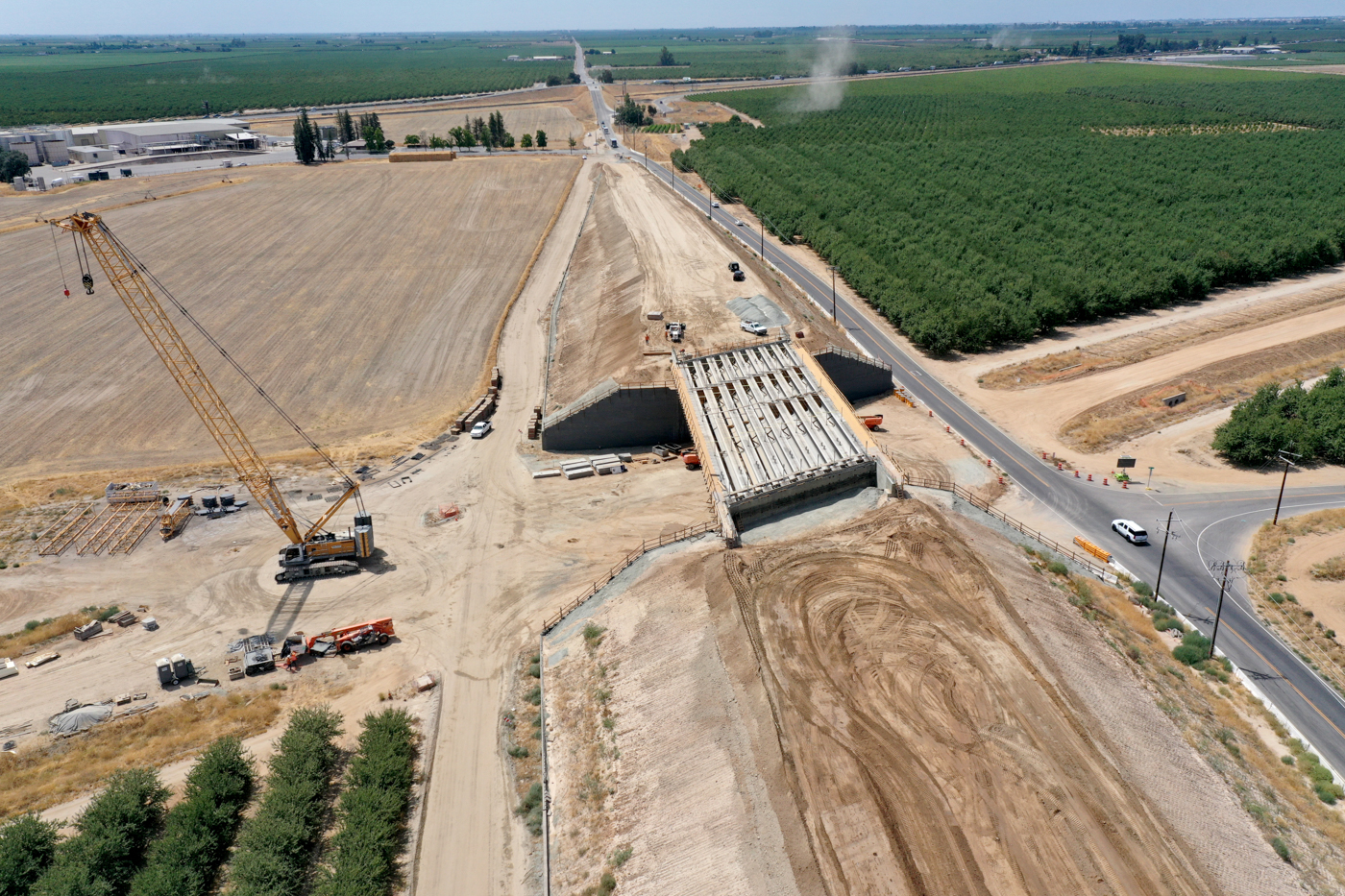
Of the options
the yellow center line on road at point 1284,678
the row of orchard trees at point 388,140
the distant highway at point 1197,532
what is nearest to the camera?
the yellow center line on road at point 1284,678

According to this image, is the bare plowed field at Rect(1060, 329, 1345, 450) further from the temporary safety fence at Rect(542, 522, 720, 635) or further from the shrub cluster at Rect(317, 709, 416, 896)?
the shrub cluster at Rect(317, 709, 416, 896)

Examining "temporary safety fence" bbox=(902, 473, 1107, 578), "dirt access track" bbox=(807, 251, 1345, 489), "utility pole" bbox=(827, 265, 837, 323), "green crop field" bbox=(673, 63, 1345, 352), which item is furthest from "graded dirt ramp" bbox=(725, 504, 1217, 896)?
"utility pole" bbox=(827, 265, 837, 323)

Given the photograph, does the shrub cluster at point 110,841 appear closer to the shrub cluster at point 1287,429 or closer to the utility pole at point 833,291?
the shrub cluster at point 1287,429

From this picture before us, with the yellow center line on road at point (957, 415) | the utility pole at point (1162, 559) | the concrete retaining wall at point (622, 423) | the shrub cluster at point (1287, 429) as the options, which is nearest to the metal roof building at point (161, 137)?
the yellow center line on road at point (957, 415)

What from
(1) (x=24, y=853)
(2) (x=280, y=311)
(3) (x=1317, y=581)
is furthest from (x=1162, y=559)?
(2) (x=280, y=311)

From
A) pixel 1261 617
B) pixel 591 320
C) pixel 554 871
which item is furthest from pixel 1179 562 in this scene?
pixel 591 320

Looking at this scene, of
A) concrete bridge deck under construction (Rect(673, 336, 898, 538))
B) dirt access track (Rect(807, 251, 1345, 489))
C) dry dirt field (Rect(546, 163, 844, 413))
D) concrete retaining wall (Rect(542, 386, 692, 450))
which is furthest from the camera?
dry dirt field (Rect(546, 163, 844, 413))
